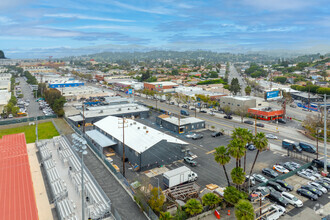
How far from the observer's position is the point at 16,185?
24.4 meters

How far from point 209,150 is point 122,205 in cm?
1720

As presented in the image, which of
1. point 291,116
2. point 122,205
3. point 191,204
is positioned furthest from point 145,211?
point 291,116

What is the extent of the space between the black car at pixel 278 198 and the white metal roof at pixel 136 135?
39.2ft

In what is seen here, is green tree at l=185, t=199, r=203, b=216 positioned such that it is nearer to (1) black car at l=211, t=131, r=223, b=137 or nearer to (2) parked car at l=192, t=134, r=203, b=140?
(2) parked car at l=192, t=134, r=203, b=140

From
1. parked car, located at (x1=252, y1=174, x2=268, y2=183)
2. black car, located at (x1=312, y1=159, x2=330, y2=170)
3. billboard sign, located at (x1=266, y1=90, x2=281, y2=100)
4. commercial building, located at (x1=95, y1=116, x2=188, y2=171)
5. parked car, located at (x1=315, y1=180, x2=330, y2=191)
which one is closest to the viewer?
parked car, located at (x1=315, y1=180, x2=330, y2=191)

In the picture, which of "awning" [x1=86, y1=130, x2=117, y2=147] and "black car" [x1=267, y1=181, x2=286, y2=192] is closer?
"black car" [x1=267, y1=181, x2=286, y2=192]

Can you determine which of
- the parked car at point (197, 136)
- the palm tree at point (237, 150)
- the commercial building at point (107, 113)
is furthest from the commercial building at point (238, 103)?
the palm tree at point (237, 150)

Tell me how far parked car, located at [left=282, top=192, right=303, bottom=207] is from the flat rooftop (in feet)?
73.6

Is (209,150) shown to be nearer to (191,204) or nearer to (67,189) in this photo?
(191,204)

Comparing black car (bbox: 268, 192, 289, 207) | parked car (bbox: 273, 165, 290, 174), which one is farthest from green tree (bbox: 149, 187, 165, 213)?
parked car (bbox: 273, 165, 290, 174)

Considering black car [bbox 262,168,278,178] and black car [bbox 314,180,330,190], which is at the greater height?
black car [bbox 262,168,278,178]

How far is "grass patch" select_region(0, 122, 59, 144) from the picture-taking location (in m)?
42.5

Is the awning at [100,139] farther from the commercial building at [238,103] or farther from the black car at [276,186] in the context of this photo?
the commercial building at [238,103]

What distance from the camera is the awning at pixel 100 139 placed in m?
32.9
